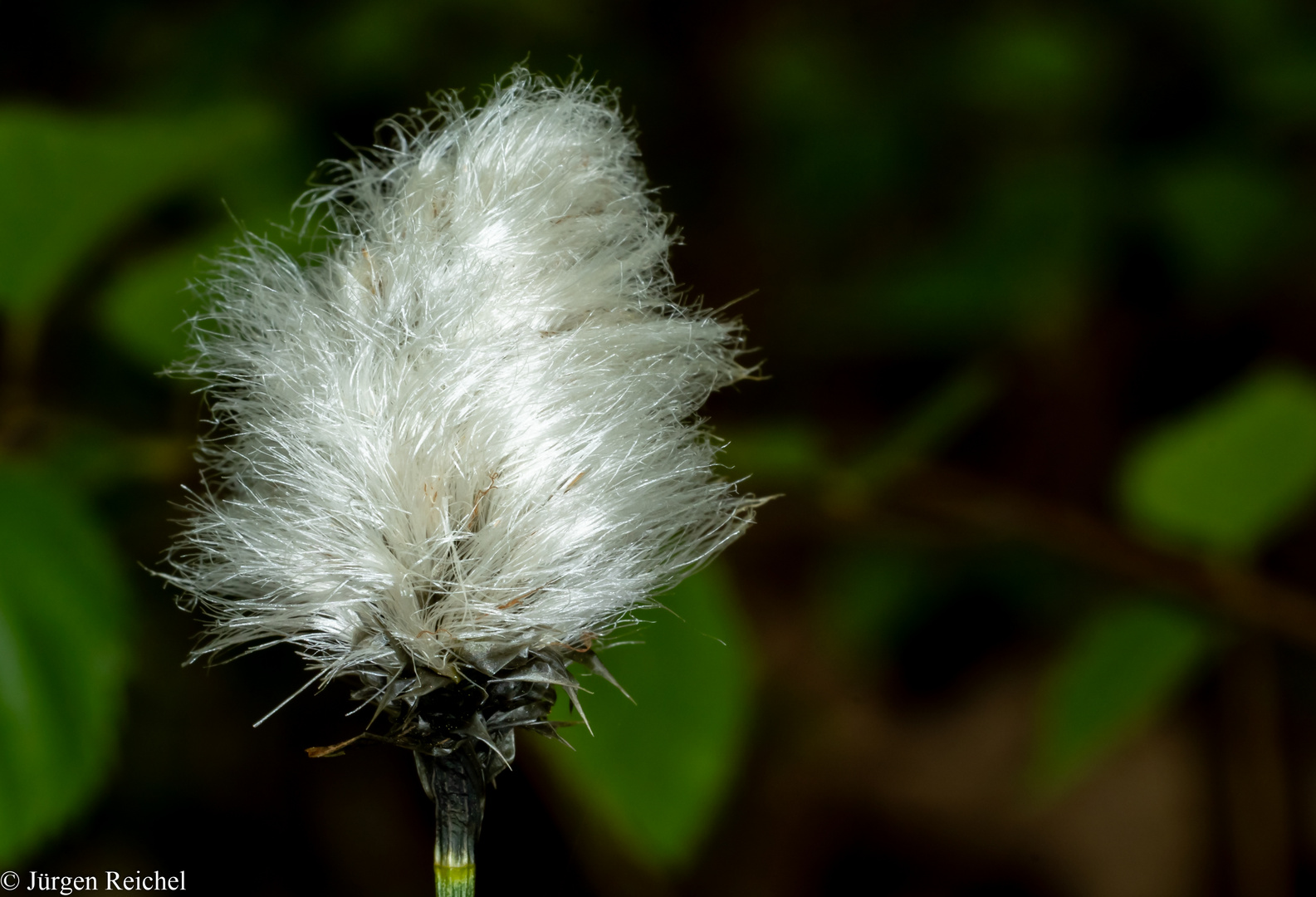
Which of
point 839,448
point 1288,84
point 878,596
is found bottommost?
point 878,596

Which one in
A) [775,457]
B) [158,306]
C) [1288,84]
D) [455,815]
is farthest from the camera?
[1288,84]

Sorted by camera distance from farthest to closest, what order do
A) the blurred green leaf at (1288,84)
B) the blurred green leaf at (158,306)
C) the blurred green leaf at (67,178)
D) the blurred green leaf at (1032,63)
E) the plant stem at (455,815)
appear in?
the blurred green leaf at (1032,63), the blurred green leaf at (1288,84), the blurred green leaf at (158,306), the blurred green leaf at (67,178), the plant stem at (455,815)

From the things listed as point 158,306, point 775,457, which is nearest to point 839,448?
point 775,457

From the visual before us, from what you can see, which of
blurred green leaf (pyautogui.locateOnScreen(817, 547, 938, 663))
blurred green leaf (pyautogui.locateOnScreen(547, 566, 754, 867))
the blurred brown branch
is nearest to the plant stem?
blurred green leaf (pyautogui.locateOnScreen(547, 566, 754, 867))

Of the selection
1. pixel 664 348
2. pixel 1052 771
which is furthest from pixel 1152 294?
pixel 664 348

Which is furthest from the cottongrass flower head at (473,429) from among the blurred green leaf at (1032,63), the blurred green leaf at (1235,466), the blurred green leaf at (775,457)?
the blurred green leaf at (1032,63)

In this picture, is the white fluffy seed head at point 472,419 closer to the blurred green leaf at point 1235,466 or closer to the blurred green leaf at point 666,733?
the blurred green leaf at point 666,733

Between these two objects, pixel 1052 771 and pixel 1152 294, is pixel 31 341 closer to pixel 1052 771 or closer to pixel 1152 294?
pixel 1052 771

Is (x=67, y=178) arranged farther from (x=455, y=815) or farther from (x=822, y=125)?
(x=822, y=125)
